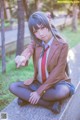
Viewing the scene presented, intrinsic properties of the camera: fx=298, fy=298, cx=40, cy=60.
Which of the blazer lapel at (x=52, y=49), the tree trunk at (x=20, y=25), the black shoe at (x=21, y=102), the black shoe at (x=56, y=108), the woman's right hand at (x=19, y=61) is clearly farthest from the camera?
the tree trunk at (x=20, y=25)

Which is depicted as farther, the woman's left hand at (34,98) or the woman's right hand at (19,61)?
the woman's left hand at (34,98)

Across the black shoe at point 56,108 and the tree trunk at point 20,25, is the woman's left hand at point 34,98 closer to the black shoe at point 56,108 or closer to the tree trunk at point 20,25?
the black shoe at point 56,108

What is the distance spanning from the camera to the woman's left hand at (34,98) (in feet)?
10.4

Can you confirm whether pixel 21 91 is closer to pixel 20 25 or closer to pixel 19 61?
pixel 19 61

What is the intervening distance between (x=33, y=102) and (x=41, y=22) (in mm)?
860

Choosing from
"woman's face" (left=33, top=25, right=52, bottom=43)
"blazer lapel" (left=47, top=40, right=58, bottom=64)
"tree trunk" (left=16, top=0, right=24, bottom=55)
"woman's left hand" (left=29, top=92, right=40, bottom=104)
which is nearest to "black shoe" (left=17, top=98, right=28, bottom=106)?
"woman's left hand" (left=29, top=92, right=40, bottom=104)

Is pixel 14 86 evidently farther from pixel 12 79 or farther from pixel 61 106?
pixel 12 79

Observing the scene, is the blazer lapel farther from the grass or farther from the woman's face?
the grass

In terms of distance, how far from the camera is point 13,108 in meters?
3.25

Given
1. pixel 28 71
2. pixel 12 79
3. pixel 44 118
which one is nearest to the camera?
pixel 44 118

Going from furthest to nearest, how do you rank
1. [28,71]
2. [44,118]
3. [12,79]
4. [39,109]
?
[28,71] < [12,79] < [39,109] < [44,118]

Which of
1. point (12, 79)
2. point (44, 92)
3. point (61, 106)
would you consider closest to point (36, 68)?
point (44, 92)

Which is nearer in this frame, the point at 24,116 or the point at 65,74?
the point at 24,116

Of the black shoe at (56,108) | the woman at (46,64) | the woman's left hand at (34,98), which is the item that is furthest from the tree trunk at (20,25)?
the black shoe at (56,108)
